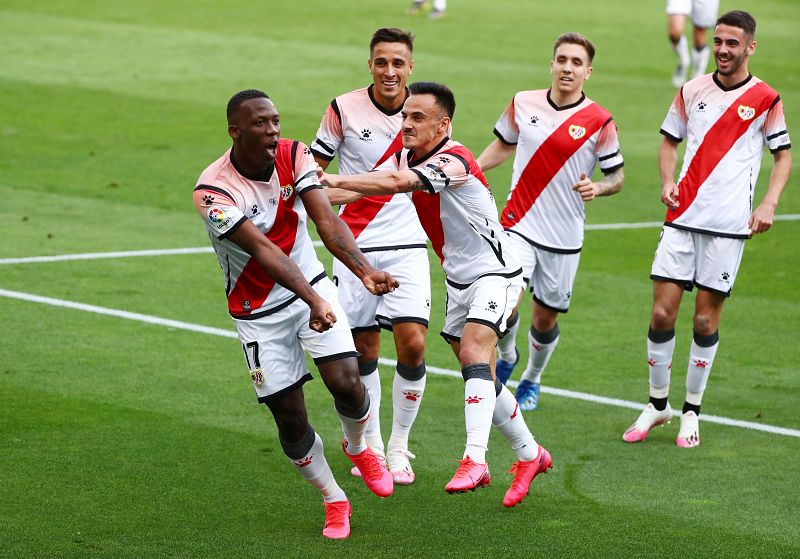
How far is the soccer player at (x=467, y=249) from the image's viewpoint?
7.79 metres

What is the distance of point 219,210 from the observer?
716 cm

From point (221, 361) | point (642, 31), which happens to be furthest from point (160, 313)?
point (642, 31)

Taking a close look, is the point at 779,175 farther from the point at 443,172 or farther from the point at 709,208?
the point at 443,172

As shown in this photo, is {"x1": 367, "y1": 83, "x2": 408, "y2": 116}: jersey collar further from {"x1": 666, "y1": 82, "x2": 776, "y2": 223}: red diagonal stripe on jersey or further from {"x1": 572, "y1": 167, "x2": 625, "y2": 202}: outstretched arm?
{"x1": 666, "y1": 82, "x2": 776, "y2": 223}: red diagonal stripe on jersey

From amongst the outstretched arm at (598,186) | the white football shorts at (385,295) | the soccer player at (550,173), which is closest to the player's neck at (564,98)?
the soccer player at (550,173)

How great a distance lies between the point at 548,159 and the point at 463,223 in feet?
6.53

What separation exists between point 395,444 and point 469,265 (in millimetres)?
1352

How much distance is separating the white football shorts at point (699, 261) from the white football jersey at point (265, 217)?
300 centimetres

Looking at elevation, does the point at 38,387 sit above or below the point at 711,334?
below

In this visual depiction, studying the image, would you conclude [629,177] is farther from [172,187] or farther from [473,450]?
[473,450]

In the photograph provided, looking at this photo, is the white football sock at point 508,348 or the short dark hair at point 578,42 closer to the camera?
the short dark hair at point 578,42

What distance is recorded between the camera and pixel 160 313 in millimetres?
12328

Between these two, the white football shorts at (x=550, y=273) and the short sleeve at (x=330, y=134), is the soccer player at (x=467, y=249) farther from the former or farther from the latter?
the white football shorts at (x=550, y=273)

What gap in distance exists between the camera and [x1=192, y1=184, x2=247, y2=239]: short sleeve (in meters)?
7.14
